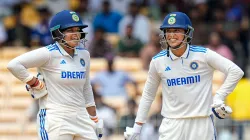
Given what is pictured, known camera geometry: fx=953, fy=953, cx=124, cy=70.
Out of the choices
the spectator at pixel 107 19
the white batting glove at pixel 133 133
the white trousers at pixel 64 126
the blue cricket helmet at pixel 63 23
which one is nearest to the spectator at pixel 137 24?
the spectator at pixel 107 19

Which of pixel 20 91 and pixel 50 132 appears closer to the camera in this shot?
pixel 50 132

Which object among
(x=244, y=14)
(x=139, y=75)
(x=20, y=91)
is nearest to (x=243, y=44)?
(x=244, y=14)

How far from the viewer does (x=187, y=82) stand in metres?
9.58

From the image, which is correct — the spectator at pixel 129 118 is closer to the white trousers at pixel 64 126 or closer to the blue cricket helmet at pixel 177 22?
the white trousers at pixel 64 126

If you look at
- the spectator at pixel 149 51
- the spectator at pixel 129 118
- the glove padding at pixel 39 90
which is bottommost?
the spectator at pixel 129 118

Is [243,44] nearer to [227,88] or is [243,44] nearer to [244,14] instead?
[244,14]

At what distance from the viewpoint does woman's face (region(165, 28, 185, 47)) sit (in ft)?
31.5

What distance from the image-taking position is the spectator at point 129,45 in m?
16.7

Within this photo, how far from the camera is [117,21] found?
17.6m

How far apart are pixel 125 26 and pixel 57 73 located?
7606 mm

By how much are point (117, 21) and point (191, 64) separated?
26.3ft

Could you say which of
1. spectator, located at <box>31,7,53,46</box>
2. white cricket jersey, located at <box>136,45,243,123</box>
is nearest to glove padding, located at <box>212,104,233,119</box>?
white cricket jersey, located at <box>136,45,243,123</box>

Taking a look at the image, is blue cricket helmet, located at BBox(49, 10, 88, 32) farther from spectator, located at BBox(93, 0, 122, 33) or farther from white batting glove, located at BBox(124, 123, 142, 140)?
spectator, located at BBox(93, 0, 122, 33)

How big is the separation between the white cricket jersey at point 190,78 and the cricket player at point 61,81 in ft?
2.56
